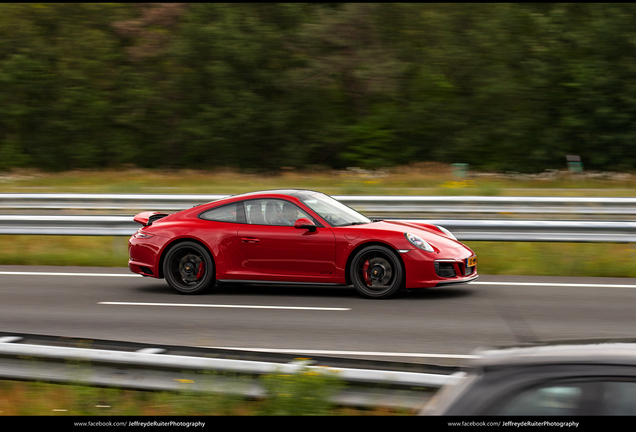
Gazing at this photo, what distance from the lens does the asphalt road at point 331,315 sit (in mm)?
6770

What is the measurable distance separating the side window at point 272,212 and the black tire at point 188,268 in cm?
73

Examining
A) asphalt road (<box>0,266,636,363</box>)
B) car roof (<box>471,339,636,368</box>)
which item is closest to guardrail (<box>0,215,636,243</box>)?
asphalt road (<box>0,266,636,363</box>)

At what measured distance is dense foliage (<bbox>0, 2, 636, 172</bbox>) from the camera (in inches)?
1188

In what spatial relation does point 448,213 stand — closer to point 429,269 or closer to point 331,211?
point 331,211

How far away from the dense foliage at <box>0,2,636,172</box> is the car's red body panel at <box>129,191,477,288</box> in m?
22.8

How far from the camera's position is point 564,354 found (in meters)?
2.57

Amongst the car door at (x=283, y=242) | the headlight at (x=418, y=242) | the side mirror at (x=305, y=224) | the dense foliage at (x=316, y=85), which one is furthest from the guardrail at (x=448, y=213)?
the dense foliage at (x=316, y=85)

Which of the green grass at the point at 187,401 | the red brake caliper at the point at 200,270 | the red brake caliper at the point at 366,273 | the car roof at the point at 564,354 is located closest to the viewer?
the car roof at the point at 564,354

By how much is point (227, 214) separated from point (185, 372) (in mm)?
5003

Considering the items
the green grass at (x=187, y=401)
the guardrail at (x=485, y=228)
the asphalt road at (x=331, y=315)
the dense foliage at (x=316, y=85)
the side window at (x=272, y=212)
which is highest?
the dense foliage at (x=316, y=85)

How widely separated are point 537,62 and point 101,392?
2846 centimetres

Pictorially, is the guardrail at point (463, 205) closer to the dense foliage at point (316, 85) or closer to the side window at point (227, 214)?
the side window at point (227, 214)

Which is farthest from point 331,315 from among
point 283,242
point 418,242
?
point 418,242
